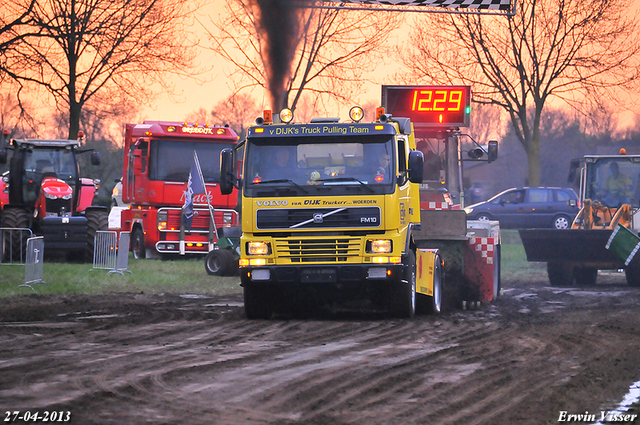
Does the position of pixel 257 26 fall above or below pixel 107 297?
above

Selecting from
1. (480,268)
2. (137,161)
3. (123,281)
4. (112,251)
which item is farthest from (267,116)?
(137,161)

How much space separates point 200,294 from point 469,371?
9.04 meters

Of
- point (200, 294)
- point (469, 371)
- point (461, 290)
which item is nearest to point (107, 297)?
point (200, 294)

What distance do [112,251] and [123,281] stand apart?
169 cm

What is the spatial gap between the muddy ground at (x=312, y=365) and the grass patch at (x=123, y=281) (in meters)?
2.52

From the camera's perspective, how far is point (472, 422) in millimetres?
5973

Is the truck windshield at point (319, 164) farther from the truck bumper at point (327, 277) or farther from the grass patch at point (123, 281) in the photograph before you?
the grass patch at point (123, 281)

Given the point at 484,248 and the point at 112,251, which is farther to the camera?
the point at 112,251

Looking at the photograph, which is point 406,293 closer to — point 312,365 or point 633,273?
point 312,365

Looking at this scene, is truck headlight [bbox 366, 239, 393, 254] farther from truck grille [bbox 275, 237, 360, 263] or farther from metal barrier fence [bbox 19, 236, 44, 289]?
metal barrier fence [bbox 19, 236, 44, 289]

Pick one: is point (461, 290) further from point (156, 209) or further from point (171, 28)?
point (171, 28)

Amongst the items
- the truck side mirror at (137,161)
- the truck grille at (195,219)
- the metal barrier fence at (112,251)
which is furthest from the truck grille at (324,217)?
the truck side mirror at (137,161)

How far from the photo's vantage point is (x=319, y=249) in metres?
11.6

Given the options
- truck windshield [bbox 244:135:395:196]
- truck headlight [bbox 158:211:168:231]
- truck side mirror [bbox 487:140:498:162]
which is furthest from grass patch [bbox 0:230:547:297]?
truck windshield [bbox 244:135:395:196]
